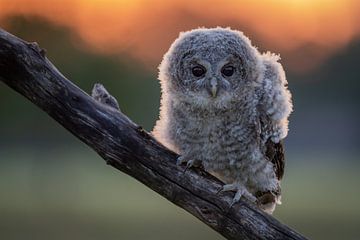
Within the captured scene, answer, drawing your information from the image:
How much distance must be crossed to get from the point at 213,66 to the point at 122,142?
22.9 inches

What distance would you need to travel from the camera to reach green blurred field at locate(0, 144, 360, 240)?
60.6 ft

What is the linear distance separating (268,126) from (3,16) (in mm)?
10686

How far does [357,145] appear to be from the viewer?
898 inches

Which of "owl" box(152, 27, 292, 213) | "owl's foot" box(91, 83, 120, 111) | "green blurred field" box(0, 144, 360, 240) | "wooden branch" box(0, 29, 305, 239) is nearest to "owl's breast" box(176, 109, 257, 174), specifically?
"owl" box(152, 27, 292, 213)

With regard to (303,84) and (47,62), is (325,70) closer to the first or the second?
(303,84)

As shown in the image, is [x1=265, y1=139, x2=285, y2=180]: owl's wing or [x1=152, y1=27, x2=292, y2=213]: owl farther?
[x1=265, y1=139, x2=285, y2=180]: owl's wing

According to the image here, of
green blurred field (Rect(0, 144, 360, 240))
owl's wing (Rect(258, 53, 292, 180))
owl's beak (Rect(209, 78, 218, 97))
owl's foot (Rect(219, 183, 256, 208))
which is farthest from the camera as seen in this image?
green blurred field (Rect(0, 144, 360, 240))

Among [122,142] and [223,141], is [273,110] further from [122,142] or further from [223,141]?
[122,142]

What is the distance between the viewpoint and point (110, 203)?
79.0 feet

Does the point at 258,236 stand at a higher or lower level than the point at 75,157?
lower

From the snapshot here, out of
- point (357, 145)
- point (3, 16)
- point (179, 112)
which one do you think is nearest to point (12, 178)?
point (357, 145)

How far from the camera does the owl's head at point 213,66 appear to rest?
3.64 meters

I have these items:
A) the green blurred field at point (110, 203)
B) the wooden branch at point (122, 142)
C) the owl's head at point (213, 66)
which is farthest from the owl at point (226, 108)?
the green blurred field at point (110, 203)

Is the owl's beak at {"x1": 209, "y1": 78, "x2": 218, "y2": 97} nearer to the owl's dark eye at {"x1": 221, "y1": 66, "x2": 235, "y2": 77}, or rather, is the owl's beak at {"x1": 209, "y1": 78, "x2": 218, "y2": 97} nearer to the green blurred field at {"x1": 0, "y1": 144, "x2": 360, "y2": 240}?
the owl's dark eye at {"x1": 221, "y1": 66, "x2": 235, "y2": 77}
